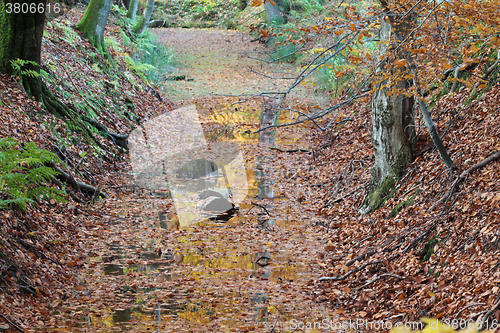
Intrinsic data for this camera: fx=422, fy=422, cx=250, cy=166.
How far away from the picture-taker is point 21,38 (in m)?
8.59

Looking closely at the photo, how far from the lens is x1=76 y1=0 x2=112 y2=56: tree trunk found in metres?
14.1

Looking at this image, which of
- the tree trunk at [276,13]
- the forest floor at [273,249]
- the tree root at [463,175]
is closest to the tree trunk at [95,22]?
the forest floor at [273,249]

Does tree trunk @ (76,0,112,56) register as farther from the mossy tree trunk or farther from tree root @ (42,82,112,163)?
the mossy tree trunk

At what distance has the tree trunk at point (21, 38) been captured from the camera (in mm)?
8379

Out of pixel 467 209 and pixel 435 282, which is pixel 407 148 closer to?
pixel 467 209

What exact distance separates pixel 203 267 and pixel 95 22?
1109cm

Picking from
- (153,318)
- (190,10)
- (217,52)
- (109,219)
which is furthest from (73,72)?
(190,10)

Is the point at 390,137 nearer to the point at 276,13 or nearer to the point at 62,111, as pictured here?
the point at 62,111

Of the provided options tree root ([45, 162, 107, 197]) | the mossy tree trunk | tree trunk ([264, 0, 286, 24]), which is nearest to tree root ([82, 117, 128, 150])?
tree root ([45, 162, 107, 197])

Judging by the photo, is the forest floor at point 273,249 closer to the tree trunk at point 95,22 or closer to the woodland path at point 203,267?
the woodland path at point 203,267

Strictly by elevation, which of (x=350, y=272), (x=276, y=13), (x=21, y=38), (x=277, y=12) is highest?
(x=277, y=12)

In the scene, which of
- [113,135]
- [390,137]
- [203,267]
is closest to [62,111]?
[113,135]

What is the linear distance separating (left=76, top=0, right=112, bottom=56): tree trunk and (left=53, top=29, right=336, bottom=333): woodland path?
18.5 feet

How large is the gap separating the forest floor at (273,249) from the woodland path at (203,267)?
3 cm
